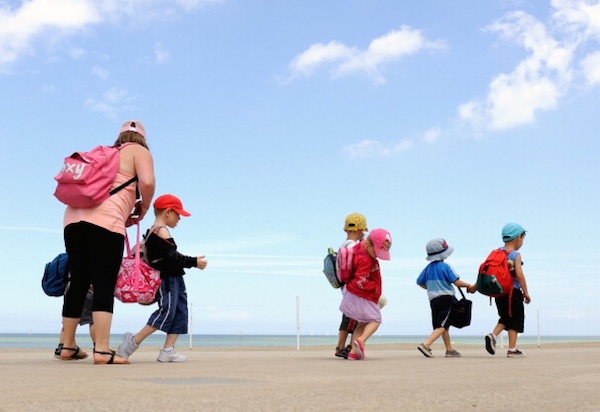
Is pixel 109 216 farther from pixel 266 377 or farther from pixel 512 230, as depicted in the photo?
pixel 512 230

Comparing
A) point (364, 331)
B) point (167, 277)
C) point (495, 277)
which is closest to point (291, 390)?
point (167, 277)

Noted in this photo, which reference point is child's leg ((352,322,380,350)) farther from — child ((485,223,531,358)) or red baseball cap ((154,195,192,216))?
red baseball cap ((154,195,192,216))

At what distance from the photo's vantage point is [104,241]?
6246 mm

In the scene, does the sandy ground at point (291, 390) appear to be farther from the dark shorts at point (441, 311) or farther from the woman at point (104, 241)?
the dark shorts at point (441, 311)

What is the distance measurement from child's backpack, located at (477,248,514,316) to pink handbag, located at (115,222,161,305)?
4.06 m

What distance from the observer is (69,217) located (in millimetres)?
6320

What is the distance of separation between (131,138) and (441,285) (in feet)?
14.0

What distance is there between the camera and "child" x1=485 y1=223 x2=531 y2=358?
29.9 feet

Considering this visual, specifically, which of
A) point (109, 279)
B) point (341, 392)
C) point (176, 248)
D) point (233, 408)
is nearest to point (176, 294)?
point (176, 248)

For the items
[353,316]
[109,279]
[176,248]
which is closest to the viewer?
[109,279]

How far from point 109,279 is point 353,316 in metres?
2.82

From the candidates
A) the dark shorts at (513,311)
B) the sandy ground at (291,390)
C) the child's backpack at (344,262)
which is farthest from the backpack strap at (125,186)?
the dark shorts at (513,311)

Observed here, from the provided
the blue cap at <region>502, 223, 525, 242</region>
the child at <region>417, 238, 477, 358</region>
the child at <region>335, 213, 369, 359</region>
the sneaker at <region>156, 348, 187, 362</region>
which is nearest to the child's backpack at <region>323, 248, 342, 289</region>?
the child at <region>335, 213, 369, 359</region>

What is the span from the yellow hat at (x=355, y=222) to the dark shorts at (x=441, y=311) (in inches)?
53.3
